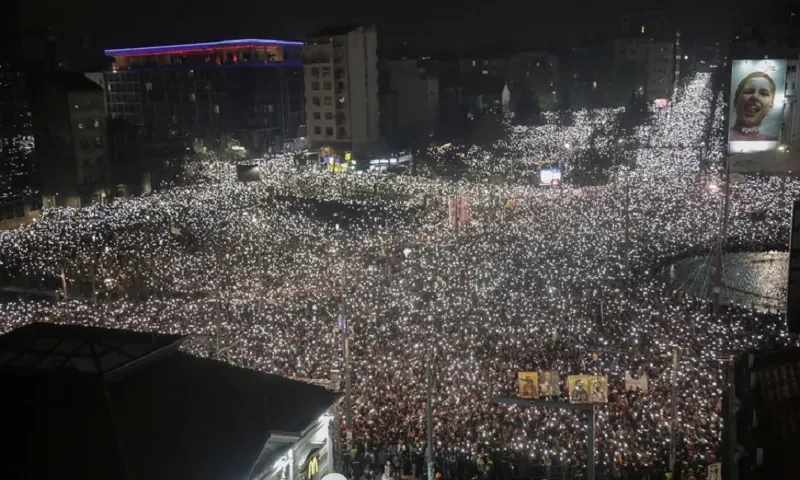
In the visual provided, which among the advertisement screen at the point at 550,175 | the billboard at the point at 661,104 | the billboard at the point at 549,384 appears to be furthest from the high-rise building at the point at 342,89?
the billboard at the point at 549,384

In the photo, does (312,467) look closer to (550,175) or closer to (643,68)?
(550,175)

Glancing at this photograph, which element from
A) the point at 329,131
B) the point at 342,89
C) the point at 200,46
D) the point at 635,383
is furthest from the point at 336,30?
the point at 635,383

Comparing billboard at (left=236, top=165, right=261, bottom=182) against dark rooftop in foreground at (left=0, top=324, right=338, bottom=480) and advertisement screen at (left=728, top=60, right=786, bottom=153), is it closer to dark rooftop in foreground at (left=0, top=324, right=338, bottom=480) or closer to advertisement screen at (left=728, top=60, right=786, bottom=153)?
advertisement screen at (left=728, top=60, right=786, bottom=153)

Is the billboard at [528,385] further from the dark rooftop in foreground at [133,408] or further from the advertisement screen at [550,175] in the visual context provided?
A: the advertisement screen at [550,175]

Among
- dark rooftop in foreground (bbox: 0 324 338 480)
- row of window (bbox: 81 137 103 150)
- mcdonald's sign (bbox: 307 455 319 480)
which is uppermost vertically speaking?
row of window (bbox: 81 137 103 150)

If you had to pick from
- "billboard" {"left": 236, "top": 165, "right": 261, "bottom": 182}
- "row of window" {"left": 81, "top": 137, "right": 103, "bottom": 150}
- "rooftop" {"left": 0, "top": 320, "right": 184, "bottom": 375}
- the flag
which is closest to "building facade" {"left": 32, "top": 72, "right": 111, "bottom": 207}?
"row of window" {"left": 81, "top": 137, "right": 103, "bottom": 150}

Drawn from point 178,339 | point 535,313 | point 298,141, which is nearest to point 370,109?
point 298,141
